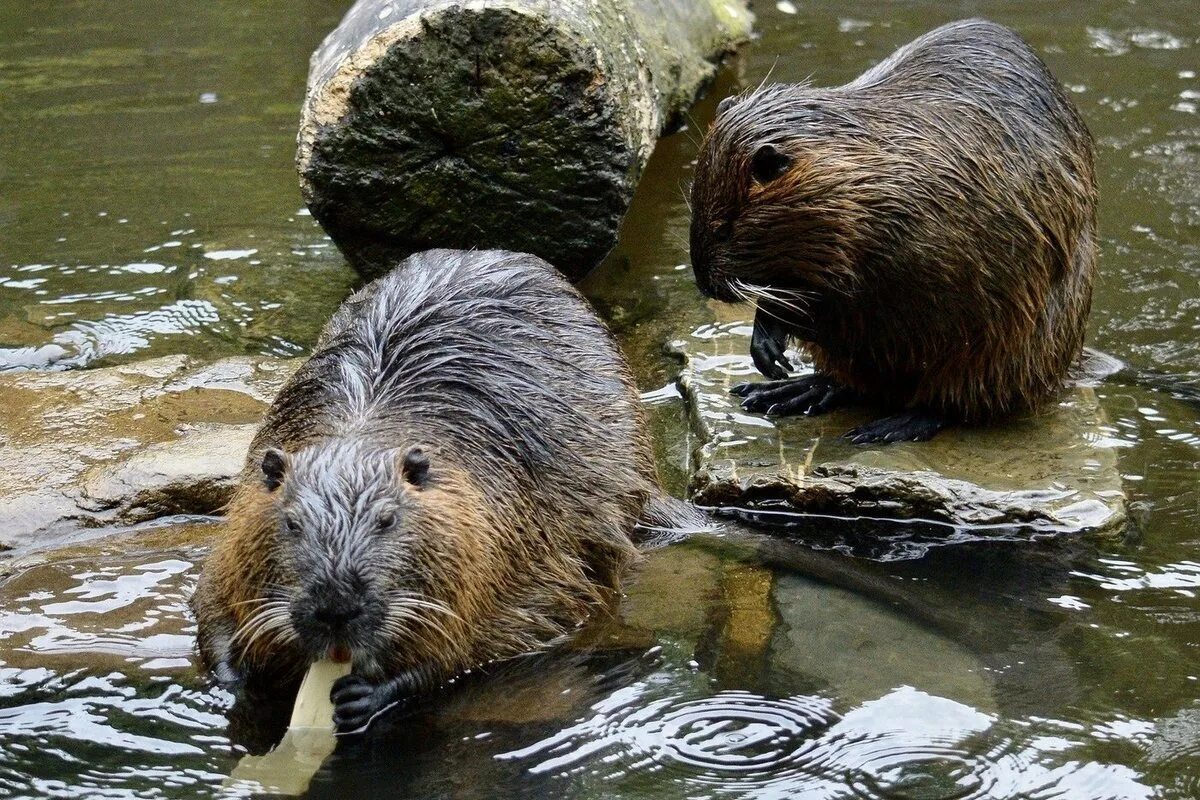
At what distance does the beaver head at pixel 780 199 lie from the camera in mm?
5352

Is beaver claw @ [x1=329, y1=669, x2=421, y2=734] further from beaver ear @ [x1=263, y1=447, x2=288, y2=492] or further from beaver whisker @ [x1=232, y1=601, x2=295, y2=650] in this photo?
beaver ear @ [x1=263, y1=447, x2=288, y2=492]

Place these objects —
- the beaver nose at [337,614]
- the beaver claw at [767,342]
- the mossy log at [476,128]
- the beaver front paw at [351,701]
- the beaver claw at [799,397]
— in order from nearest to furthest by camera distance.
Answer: the beaver nose at [337,614] < the beaver front paw at [351,701] < the beaver claw at [767,342] < the beaver claw at [799,397] < the mossy log at [476,128]

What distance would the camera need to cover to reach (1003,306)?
220 inches

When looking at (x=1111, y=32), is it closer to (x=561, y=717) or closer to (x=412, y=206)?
(x=412, y=206)

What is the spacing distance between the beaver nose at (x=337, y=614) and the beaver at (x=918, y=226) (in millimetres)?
2148

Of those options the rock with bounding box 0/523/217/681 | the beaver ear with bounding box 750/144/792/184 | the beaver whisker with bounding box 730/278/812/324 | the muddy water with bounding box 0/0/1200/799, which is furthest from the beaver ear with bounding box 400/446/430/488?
the beaver ear with bounding box 750/144/792/184

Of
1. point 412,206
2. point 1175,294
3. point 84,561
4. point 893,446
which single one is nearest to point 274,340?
point 412,206

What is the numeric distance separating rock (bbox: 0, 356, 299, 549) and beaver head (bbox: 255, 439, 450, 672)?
1317 millimetres

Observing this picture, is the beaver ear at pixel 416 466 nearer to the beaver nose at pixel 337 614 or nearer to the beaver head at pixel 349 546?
the beaver head at pixel 349 546

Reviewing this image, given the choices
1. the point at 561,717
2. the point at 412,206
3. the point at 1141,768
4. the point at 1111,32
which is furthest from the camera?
the point at 1111,32

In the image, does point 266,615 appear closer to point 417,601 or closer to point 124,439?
point 417,601

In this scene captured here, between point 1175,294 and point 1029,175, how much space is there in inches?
74.4

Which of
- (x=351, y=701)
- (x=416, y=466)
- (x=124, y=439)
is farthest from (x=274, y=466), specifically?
(x=124, y=439)

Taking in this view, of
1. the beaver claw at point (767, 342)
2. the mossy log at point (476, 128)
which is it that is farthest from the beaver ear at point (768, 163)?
the mossy log at point (476, 128)
